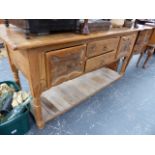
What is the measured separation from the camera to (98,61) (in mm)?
1384

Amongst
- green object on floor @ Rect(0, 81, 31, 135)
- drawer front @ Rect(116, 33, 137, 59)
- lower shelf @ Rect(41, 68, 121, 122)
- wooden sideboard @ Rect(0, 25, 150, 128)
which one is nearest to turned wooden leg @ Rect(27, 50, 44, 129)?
wooden sideboard @ Rect(0, 25, 150, 128)

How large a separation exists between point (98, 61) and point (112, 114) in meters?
0.63

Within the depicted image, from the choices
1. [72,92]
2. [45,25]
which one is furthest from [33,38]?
[72,92]

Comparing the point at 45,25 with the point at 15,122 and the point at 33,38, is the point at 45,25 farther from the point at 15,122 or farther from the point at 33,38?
the point at 15,122

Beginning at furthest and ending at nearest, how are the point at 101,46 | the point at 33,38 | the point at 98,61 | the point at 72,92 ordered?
1. the point at 72,92
2. the point at 98,61
3. the point at 101,46
4. the point at 33,38

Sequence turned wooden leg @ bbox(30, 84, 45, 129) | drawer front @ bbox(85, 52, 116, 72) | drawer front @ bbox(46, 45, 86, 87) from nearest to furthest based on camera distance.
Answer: drawer front @ bbox(46, 45, 86, 87) → turned wooden leg @ bbox(30, 84, 45, 129) → drawer front @ bbox(85, 52, 116, 72)

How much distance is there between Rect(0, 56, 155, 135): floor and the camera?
1316 mm

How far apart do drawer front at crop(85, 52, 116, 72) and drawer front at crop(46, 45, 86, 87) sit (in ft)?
0.33

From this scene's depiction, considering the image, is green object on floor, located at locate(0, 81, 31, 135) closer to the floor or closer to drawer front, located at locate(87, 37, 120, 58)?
the floor

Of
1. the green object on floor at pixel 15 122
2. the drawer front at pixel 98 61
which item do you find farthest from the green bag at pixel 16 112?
the drawer front at pixel 98 61

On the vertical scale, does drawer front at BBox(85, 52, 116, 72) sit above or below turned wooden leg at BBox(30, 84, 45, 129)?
above

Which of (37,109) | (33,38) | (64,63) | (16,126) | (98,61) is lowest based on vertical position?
(16,126)

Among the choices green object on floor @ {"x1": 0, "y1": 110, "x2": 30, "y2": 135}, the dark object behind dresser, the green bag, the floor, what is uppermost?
the dark object behind dresser
